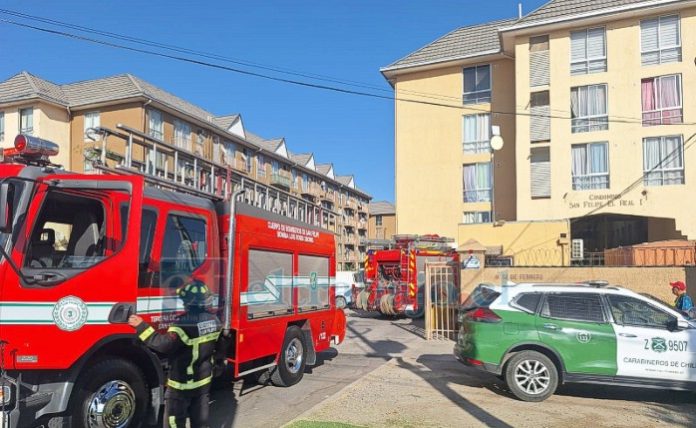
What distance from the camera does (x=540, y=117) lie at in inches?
1008

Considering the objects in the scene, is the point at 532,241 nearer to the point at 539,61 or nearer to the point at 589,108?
the point at 589,108

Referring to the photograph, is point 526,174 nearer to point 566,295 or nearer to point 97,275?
point 566,295

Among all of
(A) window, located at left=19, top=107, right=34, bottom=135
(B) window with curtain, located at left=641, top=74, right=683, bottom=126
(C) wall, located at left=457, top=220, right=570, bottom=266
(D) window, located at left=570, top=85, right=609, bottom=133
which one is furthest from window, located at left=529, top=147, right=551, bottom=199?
(A) window, located at left=19, top=107, right=34, bottom=135

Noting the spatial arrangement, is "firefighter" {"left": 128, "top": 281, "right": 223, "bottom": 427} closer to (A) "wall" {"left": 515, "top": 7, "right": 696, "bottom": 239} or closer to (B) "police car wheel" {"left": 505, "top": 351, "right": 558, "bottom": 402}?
(B) "police car wheel" {"left": 505, "top": 351, "right": 558, "bottom": 402}

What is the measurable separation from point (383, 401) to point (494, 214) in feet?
71.7

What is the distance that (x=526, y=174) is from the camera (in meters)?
25.6

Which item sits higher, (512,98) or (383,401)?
(512,98)

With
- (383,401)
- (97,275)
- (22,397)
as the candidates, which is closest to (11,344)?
(22,397)

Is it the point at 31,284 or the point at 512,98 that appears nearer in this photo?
the point at 31,284

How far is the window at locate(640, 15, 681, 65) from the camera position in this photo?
77.2 ft

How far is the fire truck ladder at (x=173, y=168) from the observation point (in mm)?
6043

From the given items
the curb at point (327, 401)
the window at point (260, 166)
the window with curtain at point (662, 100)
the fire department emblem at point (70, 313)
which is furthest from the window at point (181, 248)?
the window at point (260, 166)

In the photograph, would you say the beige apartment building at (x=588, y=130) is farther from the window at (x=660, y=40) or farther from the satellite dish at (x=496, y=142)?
the satellite dish at (x=496, y=142)

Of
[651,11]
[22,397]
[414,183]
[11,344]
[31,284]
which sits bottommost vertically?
[22,397]
